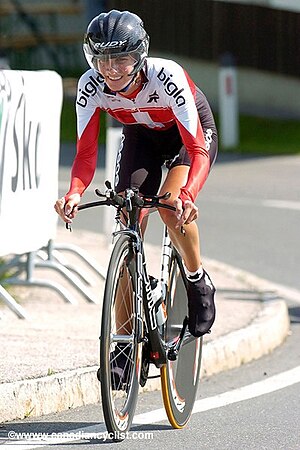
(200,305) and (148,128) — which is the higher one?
(148,128)

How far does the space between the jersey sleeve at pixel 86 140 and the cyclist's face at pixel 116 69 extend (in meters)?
0.27

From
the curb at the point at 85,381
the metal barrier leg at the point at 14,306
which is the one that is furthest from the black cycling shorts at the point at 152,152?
the metal barrier leg at the point at 14,306

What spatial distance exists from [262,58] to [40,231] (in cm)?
1706

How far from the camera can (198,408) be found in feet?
22.6

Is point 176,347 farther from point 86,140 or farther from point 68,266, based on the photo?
point 68,266

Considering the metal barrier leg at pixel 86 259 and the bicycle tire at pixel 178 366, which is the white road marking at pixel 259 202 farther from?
the bicycle tire at pixel 178 366

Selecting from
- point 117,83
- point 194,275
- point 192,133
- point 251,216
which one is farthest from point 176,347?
point 251,216

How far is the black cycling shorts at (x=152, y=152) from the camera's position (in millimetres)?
6289

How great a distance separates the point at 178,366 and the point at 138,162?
1.05 meters

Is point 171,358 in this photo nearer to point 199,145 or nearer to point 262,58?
point 199,145

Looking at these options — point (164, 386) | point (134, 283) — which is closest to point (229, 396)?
point (164, 386)

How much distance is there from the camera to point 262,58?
83.7ft

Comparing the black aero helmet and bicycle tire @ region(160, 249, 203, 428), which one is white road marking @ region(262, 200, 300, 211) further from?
the black aero helmet

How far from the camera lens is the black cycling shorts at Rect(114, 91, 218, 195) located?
6.29 m
